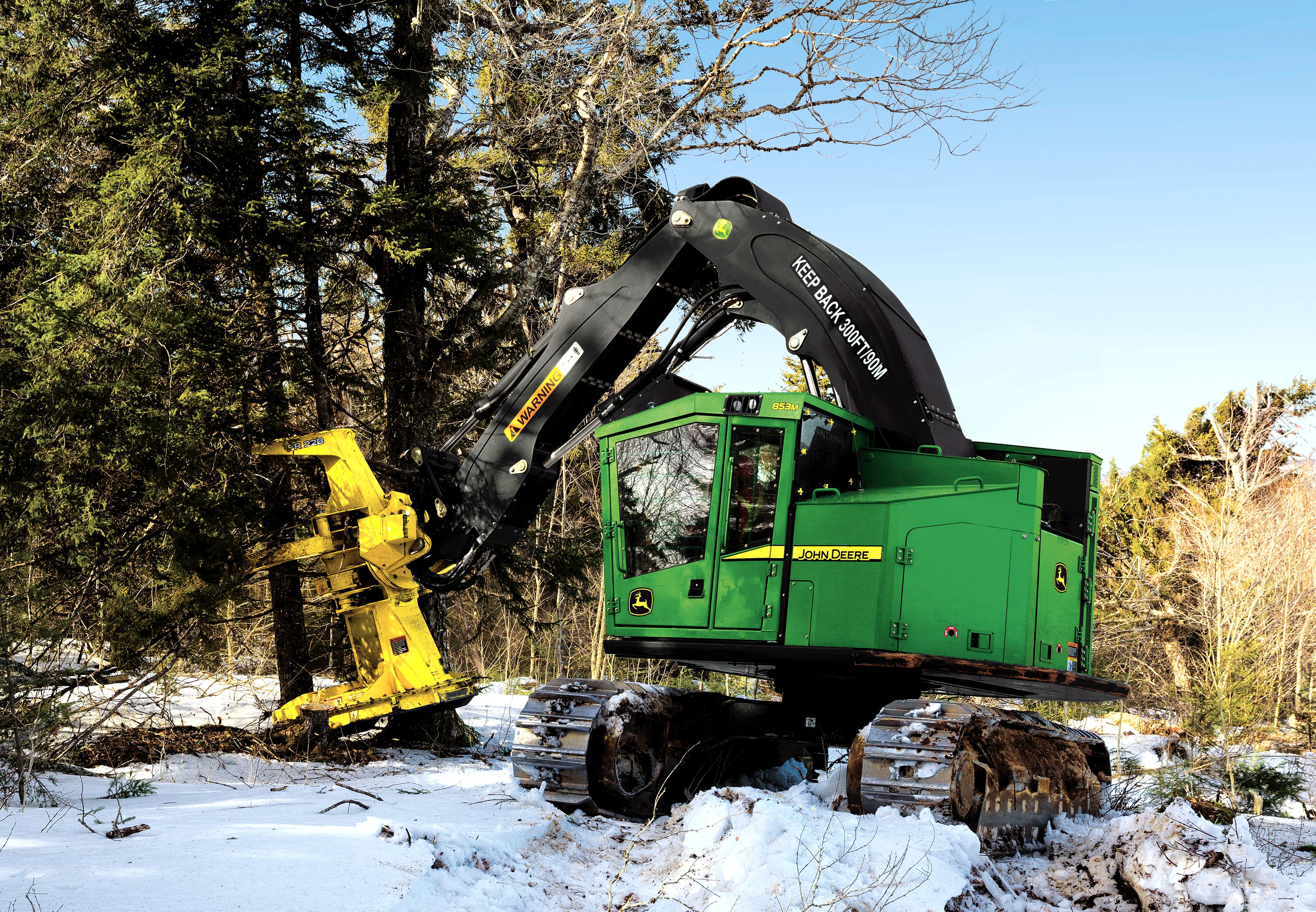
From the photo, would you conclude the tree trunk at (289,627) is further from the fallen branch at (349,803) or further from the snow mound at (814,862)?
the snow mound at (814,862)

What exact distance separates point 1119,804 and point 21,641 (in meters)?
7.89

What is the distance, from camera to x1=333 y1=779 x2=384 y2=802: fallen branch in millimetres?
6195

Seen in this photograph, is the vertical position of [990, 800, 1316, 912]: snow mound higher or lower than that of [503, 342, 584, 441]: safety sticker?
lower

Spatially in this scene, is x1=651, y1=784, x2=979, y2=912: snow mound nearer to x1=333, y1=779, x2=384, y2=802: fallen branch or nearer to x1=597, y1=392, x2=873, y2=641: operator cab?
x1=597, y1=392, x2=873, y2=641: operator cab

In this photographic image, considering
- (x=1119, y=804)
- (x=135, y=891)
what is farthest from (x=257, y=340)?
(x=1119, y=804)

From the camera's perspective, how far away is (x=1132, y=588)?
76.0ft

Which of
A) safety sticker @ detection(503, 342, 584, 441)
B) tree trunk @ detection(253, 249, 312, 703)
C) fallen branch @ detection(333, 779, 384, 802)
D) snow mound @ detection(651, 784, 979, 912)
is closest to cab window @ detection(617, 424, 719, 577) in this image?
safety sticker @ detection(503, 342, 584, 441)

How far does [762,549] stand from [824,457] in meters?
0.72

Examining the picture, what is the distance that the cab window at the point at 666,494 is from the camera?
6730 millimetres

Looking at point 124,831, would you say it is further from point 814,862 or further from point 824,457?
point 824,457

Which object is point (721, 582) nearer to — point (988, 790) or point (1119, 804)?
point (988, 790)

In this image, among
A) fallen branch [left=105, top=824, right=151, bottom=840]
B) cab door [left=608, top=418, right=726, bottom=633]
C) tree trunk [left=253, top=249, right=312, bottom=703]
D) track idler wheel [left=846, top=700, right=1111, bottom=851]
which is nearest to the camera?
fallen branch [left=105, top=824, right=151, bottom=840]

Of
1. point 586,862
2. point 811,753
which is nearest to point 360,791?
point 586,862

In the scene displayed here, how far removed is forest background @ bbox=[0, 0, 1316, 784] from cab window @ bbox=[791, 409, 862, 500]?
15.0 feet
